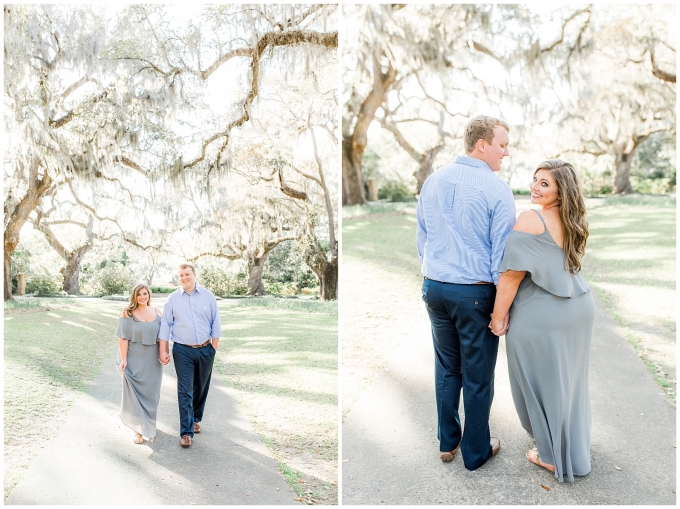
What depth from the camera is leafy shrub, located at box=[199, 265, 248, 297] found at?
359 centimetres

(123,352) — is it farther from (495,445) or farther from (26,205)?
(495,445)

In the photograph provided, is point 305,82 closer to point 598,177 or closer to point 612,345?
point 612,345

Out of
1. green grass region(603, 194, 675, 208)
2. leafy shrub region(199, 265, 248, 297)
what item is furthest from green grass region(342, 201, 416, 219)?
leafy shrub region(199, 265, 248, 297)

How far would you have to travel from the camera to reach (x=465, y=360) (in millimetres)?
2688

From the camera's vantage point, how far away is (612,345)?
4.52 metres

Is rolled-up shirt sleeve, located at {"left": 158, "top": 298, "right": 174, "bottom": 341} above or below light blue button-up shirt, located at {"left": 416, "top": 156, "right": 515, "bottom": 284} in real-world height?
below

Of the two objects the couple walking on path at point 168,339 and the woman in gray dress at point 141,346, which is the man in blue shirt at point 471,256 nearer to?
the couple walking on path at point 168,339

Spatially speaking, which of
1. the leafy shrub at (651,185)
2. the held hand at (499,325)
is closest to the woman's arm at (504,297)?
the held hand at (499,325)

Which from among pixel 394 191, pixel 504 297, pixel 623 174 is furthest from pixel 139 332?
pixel 623 174

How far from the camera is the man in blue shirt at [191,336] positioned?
11.3ft

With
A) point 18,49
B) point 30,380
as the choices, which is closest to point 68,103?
point 18,49

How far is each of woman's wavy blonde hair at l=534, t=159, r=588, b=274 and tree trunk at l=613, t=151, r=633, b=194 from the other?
20.0 meters

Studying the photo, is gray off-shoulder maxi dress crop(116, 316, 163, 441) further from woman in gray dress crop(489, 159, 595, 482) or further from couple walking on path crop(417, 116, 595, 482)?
woman in gray dress crop(489, 159, 595, 482)

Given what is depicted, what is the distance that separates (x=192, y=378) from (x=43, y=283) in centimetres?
130
